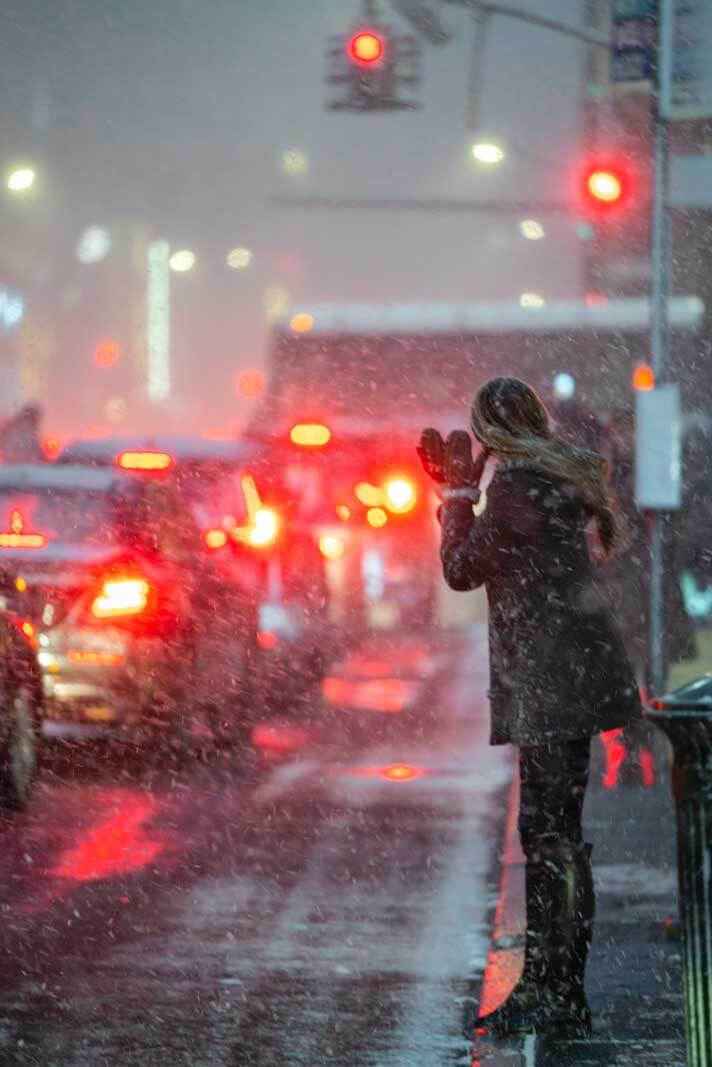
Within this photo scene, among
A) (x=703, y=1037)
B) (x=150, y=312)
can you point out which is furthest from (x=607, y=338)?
(x=150, y=312)

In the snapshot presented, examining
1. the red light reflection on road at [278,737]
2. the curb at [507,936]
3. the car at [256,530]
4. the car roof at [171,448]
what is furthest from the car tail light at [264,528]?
the curb at [507,936]

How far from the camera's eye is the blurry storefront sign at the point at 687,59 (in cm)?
1238

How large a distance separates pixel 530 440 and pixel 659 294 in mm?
6460

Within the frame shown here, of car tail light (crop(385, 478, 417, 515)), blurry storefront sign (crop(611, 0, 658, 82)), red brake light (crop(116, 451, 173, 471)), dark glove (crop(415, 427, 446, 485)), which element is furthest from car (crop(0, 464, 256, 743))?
car tail light (crop(385, 478, 417, 515))

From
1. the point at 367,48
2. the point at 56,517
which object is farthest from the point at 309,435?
the point at 56,517

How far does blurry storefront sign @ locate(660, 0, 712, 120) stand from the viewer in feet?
40.6

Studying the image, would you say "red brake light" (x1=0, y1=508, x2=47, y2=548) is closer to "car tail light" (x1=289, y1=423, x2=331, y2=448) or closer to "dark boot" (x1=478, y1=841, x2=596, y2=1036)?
"dark boot" (x1=478, y1=841, x2=596, y2=1036)

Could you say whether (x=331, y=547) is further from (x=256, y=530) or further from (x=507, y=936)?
(x=507, y=936)

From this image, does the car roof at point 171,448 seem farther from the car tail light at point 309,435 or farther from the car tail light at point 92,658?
the car tail light at point 309,435

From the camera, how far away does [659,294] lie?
41.2 feet

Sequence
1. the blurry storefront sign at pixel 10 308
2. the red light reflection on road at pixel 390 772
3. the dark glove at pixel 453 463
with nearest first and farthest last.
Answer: the dark glove at pixel 453 463
the red light reflection on road at pixel 390 772
the blurry storefront sign at pixel 10 308

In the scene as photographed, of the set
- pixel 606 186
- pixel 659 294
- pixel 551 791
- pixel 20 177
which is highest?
pixel 20 177

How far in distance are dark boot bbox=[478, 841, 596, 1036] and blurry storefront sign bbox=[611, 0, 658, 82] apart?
25.1ft

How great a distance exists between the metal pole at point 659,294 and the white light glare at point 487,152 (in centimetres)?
781
